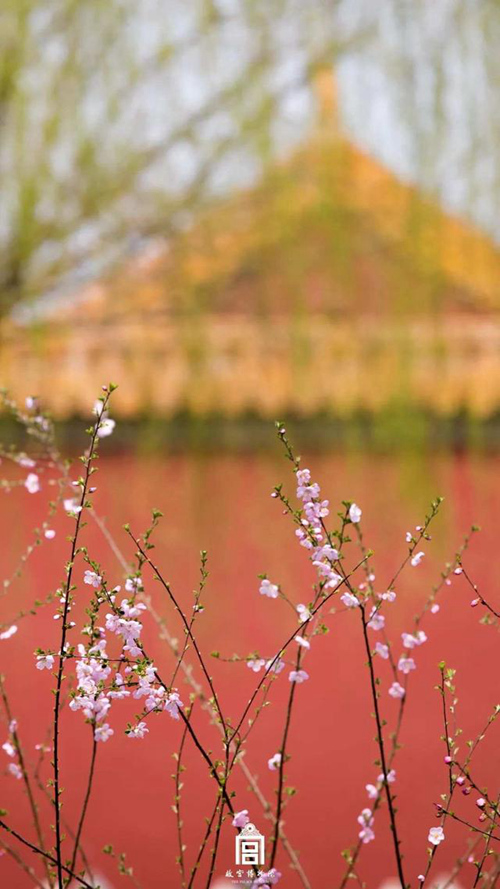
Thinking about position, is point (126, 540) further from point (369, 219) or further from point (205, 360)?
point (369, 219)

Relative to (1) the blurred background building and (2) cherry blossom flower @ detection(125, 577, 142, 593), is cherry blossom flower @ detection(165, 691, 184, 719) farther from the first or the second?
(1) the blurred background building

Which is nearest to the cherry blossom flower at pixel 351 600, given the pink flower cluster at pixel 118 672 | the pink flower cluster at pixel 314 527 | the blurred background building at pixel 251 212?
the pink flower cluster at pixel 314 527

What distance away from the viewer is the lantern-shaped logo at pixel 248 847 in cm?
71

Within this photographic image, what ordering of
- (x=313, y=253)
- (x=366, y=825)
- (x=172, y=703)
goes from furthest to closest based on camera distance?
(x=313, y=253)
(x=366, y=825)
(x=172, y=703)

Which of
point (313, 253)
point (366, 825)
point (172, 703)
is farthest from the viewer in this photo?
point (313, 253)

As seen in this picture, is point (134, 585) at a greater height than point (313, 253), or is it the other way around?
point (313, 253)

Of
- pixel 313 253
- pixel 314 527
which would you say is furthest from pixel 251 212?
pixel 314 527

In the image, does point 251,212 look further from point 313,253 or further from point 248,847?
point 248,847

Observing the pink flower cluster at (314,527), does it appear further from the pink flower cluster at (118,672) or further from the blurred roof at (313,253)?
the blurred roof at (313,253)

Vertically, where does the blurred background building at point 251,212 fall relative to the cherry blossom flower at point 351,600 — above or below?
above

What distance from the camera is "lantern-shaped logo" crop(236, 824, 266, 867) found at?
0.71m

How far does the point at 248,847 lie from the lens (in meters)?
0.76

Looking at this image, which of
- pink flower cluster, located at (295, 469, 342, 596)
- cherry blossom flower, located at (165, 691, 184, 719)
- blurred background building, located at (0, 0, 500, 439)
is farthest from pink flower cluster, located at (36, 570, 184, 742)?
blurred background building, located at (0, 0, 500, 439)

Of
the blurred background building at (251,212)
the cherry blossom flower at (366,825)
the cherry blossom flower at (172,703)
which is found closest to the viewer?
the cherry blossom flower at (172,703)
